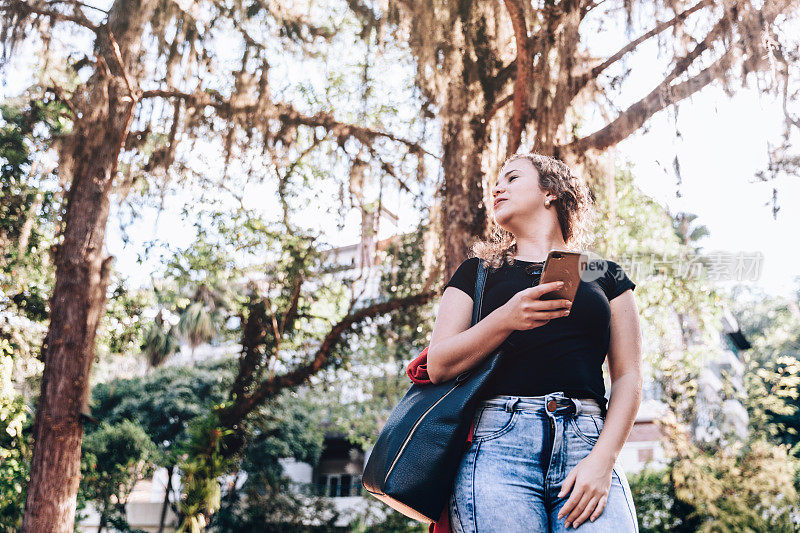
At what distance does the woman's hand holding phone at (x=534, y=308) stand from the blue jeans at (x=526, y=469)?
15 cm

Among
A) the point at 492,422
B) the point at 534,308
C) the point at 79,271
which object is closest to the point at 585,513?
the point at 492,422

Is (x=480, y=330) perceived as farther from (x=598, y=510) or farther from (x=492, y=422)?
(x=598, y=510)

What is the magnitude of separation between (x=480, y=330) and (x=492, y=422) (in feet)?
0.61

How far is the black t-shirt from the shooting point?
1.38 metres

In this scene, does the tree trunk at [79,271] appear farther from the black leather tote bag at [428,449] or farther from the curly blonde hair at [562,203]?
the black leather tote bag at [428,449]

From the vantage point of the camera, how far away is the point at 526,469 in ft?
4.28

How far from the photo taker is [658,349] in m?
10.1

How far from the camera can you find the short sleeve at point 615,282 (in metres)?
1.55

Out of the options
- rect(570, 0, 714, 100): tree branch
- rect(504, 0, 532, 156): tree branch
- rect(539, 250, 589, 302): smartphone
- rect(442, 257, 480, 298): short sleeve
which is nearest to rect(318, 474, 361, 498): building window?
rect(504, 0, 532, 156): tree branch

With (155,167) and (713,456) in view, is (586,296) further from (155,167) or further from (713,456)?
(713,456)

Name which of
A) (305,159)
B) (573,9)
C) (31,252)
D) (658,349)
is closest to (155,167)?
(305,159)

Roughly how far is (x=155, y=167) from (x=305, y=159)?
1.60 meters

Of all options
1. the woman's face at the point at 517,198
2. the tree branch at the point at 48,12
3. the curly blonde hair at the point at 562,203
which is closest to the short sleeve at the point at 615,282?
the curly blonde hair at the point at 562,203

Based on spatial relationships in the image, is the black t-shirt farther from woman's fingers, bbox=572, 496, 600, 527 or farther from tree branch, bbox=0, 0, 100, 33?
tree branch, bbox=0, 0, 100, 33
